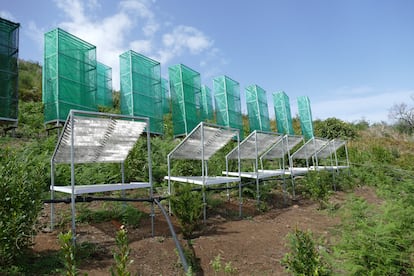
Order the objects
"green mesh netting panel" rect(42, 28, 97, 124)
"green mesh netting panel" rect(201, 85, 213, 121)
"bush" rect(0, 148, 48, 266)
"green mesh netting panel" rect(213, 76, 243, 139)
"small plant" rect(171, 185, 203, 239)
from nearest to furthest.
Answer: "bush" rect(0, 148, 48, 266), "small plant" rect(171, 185, 203, 239), "green mesh netting panel" rect(42, 28, 97, 124), "green mesh netting panel" rect(213, 76, 243, 139), "green mesh netting panel" rect(201, 85, 213, 121)

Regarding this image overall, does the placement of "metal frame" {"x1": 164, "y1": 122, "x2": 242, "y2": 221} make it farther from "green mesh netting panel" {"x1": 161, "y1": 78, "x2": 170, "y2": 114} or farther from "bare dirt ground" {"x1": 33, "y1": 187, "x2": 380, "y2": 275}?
"green mesh netting panel" {"x1": 161, "y1": 78, "x2": 170, "y2": 114}

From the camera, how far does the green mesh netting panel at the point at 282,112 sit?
20969 mm

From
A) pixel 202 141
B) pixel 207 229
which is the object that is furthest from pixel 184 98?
pixel 207 229

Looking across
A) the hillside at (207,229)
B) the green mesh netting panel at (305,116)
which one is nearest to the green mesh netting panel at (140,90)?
the hillside at (207,229)

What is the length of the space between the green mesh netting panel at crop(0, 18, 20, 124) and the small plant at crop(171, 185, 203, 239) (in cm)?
744

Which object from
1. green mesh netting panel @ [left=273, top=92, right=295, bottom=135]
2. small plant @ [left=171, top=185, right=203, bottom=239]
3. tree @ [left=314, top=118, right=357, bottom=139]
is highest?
green mesh netting panel @ [left=273, top=92, right=295, bottom=135]

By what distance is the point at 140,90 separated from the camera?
12.2 metres

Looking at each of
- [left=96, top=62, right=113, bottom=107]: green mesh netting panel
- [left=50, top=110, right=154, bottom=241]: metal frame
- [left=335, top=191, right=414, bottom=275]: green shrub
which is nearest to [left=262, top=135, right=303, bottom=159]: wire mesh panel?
[left=50, top=110, right=154, bottom=241]: metal frame

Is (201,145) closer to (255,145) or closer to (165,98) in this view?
(255,145)

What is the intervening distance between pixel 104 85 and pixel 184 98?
4647 millimetres

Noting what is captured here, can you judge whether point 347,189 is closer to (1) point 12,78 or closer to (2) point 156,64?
(2) point 156,64

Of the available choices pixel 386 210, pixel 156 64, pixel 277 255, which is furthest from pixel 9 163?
pixel 156 64

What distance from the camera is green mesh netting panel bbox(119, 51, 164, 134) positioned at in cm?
1195

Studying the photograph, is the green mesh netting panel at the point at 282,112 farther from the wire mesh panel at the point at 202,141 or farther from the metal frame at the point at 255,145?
the wire mesh panel at the point at 202,141
